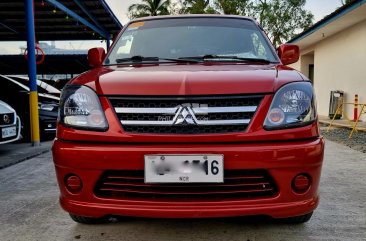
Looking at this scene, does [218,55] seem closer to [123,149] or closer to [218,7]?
[123,149]

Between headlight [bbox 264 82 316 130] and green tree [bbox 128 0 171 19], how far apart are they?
1392 inches

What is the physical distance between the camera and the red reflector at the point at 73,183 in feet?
7.87

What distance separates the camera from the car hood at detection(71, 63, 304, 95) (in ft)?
7.71

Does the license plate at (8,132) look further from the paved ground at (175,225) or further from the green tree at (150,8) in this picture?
the green tree at (150,8)

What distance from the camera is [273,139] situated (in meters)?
2.31

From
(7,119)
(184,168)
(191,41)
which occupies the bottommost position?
(184,168)

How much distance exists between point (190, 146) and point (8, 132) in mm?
4330

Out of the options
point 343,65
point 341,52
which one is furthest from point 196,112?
point 341,52

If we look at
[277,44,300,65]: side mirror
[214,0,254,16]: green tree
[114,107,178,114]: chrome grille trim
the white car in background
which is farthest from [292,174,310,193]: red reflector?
[214,0,254,16]: green tree

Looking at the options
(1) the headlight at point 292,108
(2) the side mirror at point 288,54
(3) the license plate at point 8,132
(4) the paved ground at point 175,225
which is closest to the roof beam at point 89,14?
(3) the license plate at point 8,132

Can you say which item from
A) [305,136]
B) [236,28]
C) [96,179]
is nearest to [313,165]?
[305,136]

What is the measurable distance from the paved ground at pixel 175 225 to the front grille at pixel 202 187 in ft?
1.62

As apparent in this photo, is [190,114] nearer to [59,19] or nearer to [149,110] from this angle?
[149,110]

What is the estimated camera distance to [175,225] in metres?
2.93
